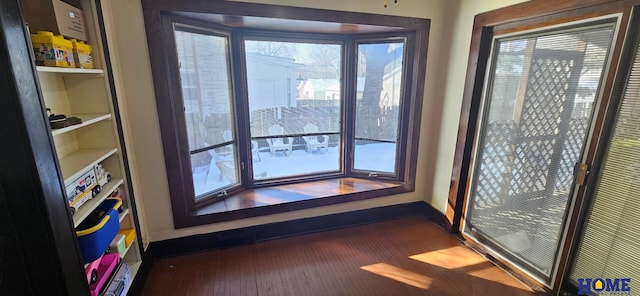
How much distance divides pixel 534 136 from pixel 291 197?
77.7 inches

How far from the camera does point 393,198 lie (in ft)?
9.43

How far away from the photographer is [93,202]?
1458mm

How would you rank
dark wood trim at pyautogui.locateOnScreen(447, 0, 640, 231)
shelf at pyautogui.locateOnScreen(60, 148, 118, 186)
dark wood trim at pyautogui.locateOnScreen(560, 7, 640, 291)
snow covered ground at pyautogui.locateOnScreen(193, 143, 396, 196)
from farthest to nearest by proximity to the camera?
snow covered ground at pyautogui.locateOnScreen(193, 143, 396, 196) < dark wood trim at pyautogui.locateOnScreen(447, 0, 640, 231) < dark wood trim at pyautogui.locateOnScreen(560, 7, 640, 291) < shelf at pyautogui.locateOnScreen(60, 148, 118, 186)

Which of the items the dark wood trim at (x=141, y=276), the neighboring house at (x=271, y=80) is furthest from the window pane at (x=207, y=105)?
the dark wood trim at (x=141, y=276)

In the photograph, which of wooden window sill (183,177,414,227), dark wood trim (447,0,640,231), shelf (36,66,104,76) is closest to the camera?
shelf (36,66,104,76)

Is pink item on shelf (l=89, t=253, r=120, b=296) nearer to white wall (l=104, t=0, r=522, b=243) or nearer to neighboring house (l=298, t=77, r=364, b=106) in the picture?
white wall (l=104, t=0, r=522, b=243)

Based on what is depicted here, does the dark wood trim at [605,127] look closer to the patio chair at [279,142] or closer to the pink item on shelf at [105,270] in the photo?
the patio chair at [279,142]

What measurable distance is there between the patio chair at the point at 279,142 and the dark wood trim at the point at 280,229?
2.53 ft

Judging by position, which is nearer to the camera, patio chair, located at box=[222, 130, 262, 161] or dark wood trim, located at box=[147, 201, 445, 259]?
dark wood trim, located at box=[147, 201, 445, 259]

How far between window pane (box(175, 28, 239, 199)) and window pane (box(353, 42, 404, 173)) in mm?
1347

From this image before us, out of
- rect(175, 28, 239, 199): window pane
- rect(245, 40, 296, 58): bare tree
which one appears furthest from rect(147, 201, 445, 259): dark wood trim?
rect(245, 40, 296, 58): bare tree

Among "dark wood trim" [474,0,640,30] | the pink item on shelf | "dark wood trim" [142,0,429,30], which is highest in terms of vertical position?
"dark wood trim" [142,0,429,30]

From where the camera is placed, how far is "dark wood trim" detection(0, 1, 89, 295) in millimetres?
868

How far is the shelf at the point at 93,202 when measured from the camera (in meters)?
1.28
